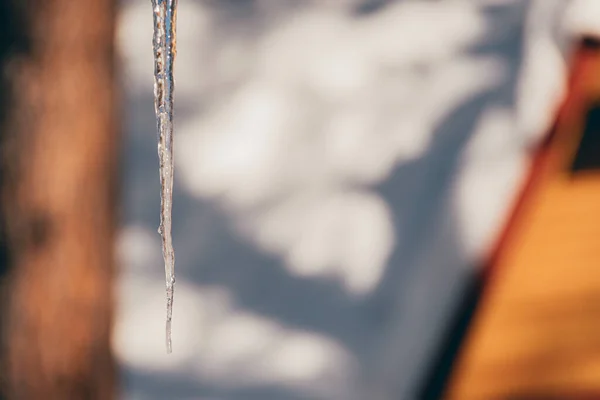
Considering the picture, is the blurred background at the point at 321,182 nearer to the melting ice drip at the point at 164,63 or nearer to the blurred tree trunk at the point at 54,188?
the blurred tree trunk at the point at 54,188

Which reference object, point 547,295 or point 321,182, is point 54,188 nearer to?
point 321,182

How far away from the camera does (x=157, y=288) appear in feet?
4.59

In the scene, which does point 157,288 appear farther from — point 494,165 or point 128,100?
point 494,165

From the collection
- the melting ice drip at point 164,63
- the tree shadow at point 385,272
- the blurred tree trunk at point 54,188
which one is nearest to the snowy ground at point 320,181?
the tree shadow at point 385,272

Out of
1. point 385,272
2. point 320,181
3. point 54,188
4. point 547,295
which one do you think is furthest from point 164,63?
point 547,295

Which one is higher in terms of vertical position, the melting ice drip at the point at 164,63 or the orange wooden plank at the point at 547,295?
the melting ice drip at the point at 164,63

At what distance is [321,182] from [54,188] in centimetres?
58

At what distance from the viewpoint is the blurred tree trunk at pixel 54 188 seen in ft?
3.17

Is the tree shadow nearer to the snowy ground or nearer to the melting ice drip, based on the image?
the snowy ground

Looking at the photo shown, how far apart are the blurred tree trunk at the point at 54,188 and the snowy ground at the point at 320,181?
0.26m

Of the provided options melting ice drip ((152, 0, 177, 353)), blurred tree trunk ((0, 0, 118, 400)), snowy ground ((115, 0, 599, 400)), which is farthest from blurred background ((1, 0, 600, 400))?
melting ice drip ((152, 0, 177, 353))

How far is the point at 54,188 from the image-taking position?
100cm

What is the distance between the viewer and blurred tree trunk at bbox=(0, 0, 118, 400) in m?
0.97

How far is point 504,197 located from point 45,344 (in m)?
0.91
